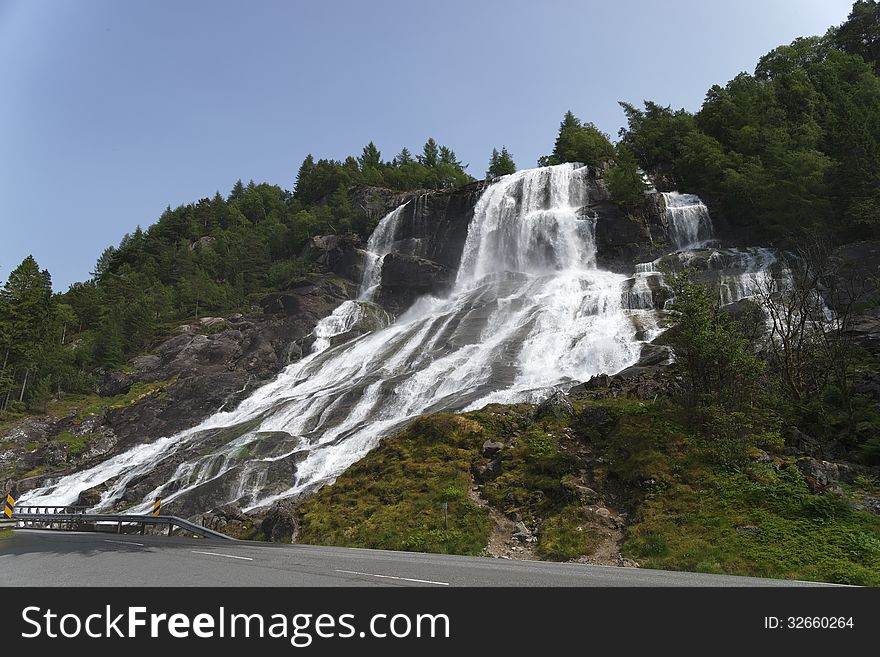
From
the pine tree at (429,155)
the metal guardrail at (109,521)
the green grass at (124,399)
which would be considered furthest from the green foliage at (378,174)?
the metal guardrail at (109,521)

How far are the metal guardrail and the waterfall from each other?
51403mm

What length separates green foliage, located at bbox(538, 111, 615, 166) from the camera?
246ft

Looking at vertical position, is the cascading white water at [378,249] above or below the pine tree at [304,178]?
below

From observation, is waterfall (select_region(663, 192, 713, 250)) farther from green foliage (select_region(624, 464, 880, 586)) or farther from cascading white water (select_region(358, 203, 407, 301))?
green foliage (select_region(624, 464, 880, 586))

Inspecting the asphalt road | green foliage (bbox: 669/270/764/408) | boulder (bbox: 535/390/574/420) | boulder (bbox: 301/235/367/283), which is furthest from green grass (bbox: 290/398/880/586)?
boulder (bbox: 301/235/367/283)

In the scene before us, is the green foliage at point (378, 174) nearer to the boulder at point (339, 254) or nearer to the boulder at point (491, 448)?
the boulder at point (339, 254)

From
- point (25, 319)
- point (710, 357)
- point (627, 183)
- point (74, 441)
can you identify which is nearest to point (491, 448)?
point (710, 357)

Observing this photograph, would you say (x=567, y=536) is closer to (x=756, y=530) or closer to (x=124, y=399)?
(x=756, y=530)

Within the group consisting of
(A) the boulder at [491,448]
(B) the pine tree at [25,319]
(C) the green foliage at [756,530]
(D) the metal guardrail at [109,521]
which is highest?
(B) the pine tree at [25,319]

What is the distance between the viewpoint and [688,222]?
5666cm

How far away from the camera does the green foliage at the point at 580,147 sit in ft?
246

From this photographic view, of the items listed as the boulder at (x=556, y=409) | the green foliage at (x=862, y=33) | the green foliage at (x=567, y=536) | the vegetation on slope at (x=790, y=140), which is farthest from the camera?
the green foliage at (x=862, y=33)

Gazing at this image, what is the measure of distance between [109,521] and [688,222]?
183 ft

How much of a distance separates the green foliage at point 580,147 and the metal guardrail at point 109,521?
2567 inches
